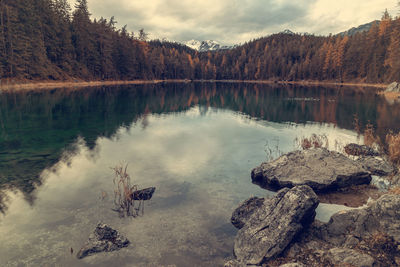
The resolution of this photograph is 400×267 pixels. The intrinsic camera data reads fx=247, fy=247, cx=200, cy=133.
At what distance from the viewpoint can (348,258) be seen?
7188mm

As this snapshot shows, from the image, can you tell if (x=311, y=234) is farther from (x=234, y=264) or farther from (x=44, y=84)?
(x=44, y=84)

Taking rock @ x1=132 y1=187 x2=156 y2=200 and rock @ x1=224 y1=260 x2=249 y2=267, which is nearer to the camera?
rock @ x1=224 y1=260 x2=249 y2=267

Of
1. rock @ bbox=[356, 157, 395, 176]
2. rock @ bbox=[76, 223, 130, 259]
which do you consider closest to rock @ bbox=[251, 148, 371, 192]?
rock @ bbox=[356, 157, 395, 176]

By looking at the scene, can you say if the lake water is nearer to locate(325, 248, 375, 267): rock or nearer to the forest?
locate(325, 248, 375, 267): rock

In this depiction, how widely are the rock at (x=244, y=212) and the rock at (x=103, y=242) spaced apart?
4.54 metres

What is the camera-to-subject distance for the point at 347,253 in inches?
292

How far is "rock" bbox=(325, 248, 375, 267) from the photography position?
693cm

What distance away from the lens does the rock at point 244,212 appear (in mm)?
10648

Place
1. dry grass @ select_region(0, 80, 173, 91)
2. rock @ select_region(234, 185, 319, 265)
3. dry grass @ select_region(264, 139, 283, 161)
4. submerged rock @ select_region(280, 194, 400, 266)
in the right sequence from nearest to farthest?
submerged rock @ select_region(280, 194, 400, 266), rock @ select_region(234, 185, 319, 265), dry grass @ select_region(264, 139, 283, 161), dry grass @ select_region(0, 80, 173, 91)

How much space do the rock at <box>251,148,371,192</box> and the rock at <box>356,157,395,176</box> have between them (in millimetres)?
2008

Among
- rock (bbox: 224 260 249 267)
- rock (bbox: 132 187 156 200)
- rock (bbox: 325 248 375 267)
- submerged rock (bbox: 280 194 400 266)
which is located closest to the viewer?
rock (bbox: 325 248 375 267)

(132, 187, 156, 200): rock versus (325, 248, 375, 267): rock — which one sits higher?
(325, 248, 375, 267): rock

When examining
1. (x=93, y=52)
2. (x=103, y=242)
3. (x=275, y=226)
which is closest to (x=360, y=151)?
(x=275, y=226)

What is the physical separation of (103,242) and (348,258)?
8044 millimetres
